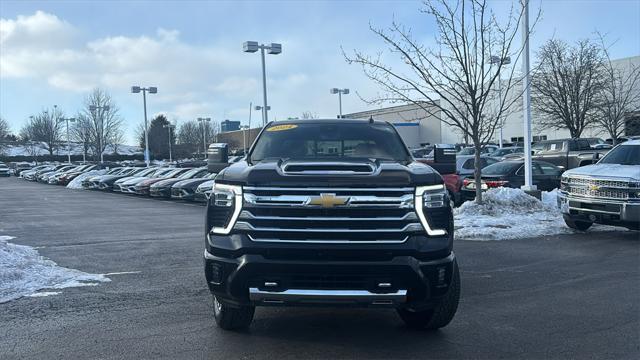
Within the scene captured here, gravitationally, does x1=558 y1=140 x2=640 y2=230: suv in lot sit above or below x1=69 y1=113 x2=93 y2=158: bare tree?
below

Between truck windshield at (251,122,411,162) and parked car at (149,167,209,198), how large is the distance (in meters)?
18.6

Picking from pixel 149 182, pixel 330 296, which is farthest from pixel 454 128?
pixel 330 296

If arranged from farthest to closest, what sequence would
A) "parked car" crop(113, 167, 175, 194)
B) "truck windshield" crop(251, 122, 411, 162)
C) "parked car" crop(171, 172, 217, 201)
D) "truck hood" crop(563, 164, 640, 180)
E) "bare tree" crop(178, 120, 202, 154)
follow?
1. "bare tree" crop(178, 120, 202, 154)
2. "parked car" crop(113, 167, 175, 194)
3. "parked car" crop(171, 172, 217, 201)
4. "truck hood" crop(563, 164, 640, 180)
5. "truck windshield" crop(251, 122, 411, 162)

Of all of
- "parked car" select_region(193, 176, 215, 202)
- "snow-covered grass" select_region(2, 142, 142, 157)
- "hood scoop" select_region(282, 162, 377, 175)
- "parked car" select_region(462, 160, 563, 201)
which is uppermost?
"snow-covered grass" select_region(2, 142, 142, 157)

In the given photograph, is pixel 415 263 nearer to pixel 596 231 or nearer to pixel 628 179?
pixel 628 179

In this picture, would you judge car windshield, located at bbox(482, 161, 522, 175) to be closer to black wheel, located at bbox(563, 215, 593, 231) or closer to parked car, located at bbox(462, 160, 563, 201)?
parked car, located at bbox(462, 160, 563, 201)

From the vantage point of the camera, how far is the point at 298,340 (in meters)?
5.01

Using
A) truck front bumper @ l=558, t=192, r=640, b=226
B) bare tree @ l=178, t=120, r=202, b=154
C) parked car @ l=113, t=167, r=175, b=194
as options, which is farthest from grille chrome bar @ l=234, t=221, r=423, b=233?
bare tree @ l=178, t=120, r=202, b=154

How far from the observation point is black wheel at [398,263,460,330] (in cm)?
500

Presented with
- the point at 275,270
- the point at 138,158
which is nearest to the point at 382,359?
the point at 275,270

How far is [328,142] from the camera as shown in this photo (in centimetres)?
612

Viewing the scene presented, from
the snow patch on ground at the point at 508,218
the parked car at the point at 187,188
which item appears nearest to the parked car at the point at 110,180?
the parked car at the point at 187,188

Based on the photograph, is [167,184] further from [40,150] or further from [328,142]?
[40,150]

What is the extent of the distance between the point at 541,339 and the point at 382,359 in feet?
5.03
